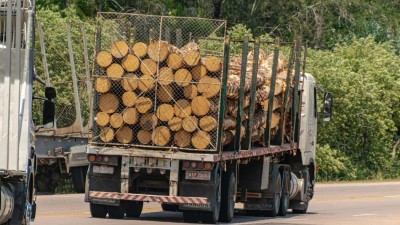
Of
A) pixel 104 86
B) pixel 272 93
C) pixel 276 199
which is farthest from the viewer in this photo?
pixel 276 199

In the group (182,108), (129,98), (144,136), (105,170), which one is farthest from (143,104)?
(105,170)

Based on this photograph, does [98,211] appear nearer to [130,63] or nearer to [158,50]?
[130,63]

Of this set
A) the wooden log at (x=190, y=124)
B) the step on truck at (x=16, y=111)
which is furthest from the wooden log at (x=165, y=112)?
the step on truck at (x=16, y=111)

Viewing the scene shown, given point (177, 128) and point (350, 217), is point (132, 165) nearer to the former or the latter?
point (177, 128)

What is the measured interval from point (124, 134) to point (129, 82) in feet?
2.92

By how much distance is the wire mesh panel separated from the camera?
21.5 m

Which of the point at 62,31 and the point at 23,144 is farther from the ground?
the point at 62,31

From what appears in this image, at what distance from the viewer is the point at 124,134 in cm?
2184

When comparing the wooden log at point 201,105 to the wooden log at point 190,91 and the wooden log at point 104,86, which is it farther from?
the wooden log at point 104,86

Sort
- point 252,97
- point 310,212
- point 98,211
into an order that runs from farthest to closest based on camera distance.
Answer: point 310,212 < point 252,97 < point 98,211

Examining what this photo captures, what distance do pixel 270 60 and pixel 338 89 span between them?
24.0m

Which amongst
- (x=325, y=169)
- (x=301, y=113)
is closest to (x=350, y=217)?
(x=301, y=113)

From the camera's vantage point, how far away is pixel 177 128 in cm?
2162

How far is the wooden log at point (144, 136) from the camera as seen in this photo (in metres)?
21.8
